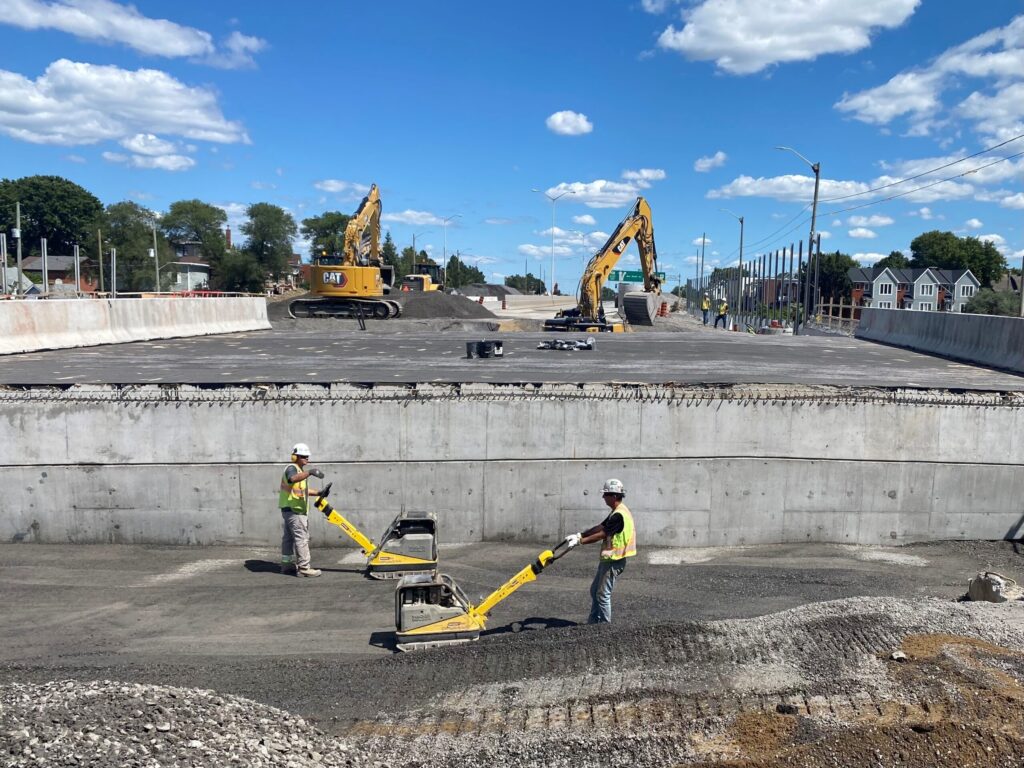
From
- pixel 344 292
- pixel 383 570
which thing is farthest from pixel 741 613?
pixel 344 292

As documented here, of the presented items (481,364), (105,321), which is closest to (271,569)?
(481,364)

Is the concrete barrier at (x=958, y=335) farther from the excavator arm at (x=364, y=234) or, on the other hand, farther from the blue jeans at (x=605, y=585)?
the excavator arm at (x=364, y=234)

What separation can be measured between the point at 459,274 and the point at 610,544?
120568mm

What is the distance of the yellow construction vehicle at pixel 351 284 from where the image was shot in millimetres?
33938

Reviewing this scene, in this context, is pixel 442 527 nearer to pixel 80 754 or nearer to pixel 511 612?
pixel 511 612

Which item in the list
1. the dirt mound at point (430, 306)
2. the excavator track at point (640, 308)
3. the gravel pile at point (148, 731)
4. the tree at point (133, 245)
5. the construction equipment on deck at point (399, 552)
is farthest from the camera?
the tree at point (133, 245)

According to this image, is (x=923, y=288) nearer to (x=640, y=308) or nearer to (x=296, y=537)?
(x=640, y=308)

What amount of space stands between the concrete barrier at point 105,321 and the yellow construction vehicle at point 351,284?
560 centimetres

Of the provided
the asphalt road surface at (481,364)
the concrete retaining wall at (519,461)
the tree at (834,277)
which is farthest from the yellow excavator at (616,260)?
the tree at (834,277)

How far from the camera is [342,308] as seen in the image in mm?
35156

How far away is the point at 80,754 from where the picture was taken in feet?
15.4

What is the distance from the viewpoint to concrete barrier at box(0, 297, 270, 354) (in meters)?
17.3

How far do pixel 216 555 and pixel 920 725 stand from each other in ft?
28.4

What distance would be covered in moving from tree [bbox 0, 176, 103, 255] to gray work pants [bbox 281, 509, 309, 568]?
11747 cm
